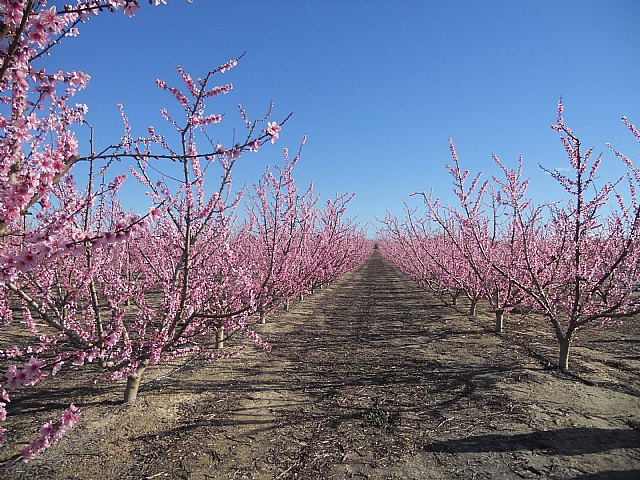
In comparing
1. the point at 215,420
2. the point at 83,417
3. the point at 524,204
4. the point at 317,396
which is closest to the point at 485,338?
the point at 524,204

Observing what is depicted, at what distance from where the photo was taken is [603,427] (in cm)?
388

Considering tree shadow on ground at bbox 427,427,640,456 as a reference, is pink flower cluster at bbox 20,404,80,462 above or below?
above

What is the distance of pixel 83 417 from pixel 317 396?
2.77 meters

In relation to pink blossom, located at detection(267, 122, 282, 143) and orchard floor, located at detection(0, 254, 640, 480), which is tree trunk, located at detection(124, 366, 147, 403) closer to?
orchard floor, located at detection(0, 254, 640, 480)

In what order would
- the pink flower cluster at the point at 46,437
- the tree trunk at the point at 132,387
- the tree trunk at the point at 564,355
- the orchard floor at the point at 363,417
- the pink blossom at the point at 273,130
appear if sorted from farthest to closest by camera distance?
the tree trunk at the point at 564,355
the tree trunk at the point at 132,387
the orchard floor at the point at 363,417
the pink blossom at the point at 273,130
the pink flower cluster at the point at 46,437

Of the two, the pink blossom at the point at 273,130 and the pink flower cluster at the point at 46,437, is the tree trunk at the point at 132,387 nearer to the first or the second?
the pink flower cluster at the point at 46,437

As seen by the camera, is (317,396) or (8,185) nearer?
(8,185)

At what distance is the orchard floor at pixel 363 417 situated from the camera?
3205 mm

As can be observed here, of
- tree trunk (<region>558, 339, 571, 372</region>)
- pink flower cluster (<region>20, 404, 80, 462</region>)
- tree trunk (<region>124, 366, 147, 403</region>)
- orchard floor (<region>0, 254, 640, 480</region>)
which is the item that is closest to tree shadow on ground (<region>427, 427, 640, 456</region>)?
orchard floor (<region>0, 254, 640, 480</region>)

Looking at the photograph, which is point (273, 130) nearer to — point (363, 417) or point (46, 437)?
point (46, 437)

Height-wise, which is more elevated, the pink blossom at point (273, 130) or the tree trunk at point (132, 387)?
the pink blossom at point (273, 130)

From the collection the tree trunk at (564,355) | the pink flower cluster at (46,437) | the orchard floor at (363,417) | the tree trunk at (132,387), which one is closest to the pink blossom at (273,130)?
the pink flower cluster at (46,437)

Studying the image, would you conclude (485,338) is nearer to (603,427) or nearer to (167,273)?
(603,427)

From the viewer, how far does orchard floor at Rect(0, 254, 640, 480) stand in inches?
126
